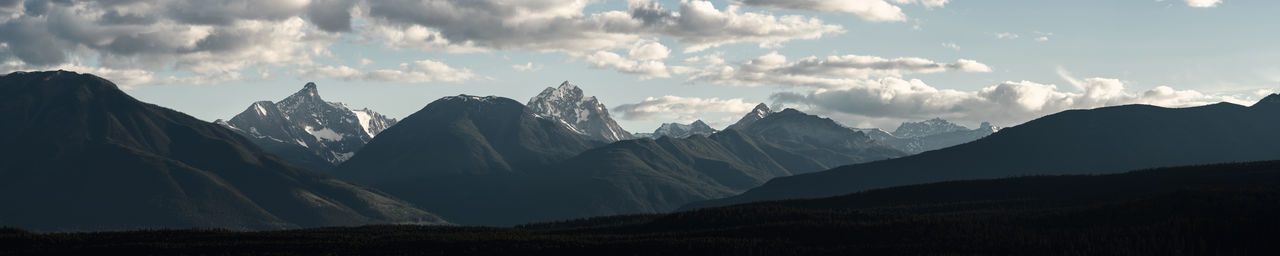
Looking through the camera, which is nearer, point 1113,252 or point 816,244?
point 1113,252

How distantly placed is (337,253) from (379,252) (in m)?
6.45

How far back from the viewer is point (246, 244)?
180625 millimetres

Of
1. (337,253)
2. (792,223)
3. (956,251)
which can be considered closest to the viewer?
(956,251)

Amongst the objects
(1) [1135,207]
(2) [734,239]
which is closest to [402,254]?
(2) [734,239]

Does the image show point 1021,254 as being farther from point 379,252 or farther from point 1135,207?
point 379,252

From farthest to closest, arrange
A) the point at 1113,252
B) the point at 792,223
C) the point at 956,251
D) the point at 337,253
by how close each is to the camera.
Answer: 1. the point at 792,223
2. the point at 337,253
3. the point at 956,251
4. the point at 1113,252

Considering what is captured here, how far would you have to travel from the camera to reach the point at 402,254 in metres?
163

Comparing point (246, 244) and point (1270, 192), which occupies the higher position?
point (1270, 192)

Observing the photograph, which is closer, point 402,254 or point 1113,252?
point 1113,252

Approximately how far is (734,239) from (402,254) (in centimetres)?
5321

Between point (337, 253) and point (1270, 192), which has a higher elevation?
point (1270, 192)

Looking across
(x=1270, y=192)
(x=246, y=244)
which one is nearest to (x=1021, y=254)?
(x=1270, y=192)

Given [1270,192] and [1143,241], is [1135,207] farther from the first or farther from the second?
[1143,241]

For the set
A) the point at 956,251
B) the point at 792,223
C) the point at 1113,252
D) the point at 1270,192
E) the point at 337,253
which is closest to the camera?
the point at 1113,252
